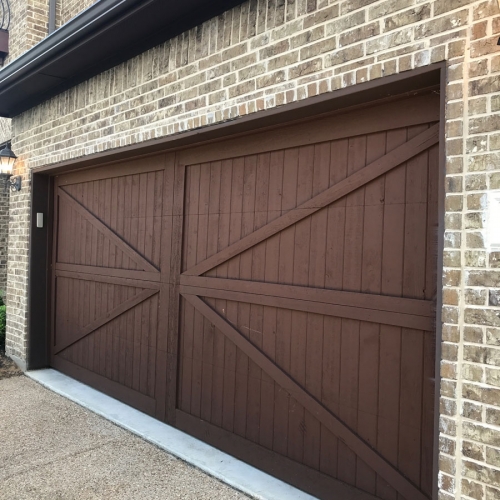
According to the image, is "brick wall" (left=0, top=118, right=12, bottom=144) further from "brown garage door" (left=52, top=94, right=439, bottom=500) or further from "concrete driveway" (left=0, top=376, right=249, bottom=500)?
"concrete driveway" (left=0, top=376, right=249, bottom=500)

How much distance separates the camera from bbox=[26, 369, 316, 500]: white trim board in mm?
3580

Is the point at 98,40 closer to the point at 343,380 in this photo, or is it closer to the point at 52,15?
the point at 52,15

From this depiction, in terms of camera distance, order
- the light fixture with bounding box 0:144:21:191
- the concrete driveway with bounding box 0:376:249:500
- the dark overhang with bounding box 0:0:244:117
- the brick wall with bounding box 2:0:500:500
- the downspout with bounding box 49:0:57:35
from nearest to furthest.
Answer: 1. the brick wall with bounding box 2:0:500:500
2. the concrete driveway with bounding box 0:376:249:500
3. the dark overhang with bounding box 0:0:244:117
4. the light fixture with bounding box 0:144:21:191
5. the downspout with bounding box 49:0:57:35

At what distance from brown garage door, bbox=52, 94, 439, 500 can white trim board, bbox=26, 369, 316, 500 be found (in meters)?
0.10

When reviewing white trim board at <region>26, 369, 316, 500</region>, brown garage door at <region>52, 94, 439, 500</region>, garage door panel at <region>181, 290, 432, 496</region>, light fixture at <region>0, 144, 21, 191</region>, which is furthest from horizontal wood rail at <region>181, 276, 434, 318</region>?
light fixture at <region>0, 144, 21, 191</region>

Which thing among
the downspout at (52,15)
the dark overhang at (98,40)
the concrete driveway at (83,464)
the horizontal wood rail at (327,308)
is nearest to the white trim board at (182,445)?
the concrete driveway at (83,464)

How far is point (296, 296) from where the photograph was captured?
12.0 ft

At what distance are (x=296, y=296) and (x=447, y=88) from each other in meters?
1.75

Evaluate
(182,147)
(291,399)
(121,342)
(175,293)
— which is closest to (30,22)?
(182,147)

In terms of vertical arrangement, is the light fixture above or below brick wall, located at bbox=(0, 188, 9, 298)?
above

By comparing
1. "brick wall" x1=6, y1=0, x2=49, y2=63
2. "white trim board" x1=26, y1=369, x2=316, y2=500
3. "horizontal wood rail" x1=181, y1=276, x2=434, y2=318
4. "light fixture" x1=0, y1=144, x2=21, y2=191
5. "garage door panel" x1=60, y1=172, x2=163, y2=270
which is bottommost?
"white trim board" x1=26, y1=369, x2=316, y2=500

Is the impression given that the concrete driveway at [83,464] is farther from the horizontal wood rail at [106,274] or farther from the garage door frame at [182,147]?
the garage door frame at [182,147]

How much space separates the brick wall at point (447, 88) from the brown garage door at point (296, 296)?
1.15 feet

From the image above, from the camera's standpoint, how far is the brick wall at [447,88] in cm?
241
